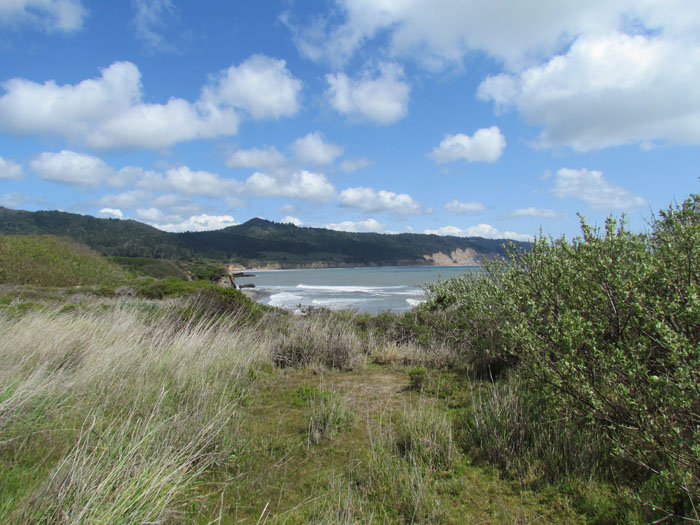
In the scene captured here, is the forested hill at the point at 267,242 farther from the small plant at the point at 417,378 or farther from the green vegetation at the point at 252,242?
the small plant at the point at 417,378

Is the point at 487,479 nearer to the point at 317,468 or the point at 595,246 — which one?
the point at 317,468

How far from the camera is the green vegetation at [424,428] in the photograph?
8.85 feet

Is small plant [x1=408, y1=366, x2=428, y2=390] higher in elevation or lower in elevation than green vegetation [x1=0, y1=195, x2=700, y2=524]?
lower

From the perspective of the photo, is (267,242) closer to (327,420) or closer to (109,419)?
(327,420)

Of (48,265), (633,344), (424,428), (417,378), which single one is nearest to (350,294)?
(48,265)

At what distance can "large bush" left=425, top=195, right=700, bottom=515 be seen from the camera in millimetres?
2701

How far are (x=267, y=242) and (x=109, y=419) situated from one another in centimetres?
17259

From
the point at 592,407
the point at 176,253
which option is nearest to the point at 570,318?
the point at 592,407

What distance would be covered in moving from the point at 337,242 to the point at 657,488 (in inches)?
6918

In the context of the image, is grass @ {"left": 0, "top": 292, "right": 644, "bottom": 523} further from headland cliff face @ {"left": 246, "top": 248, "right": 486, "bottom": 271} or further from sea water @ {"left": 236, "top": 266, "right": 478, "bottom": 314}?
headland cliff face @ {"left": 246, "top": 248, "right": 486, "bottom": 271}

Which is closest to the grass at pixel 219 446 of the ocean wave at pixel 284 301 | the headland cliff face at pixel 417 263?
the ocean wave at pixel 284 301

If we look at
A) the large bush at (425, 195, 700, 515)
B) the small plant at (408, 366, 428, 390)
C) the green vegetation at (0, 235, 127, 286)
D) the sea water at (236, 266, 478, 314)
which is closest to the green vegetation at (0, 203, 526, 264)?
the sea water at (236, 266, 478, 314)

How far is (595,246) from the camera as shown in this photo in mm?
3521

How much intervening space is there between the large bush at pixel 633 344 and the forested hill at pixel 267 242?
105568mm
